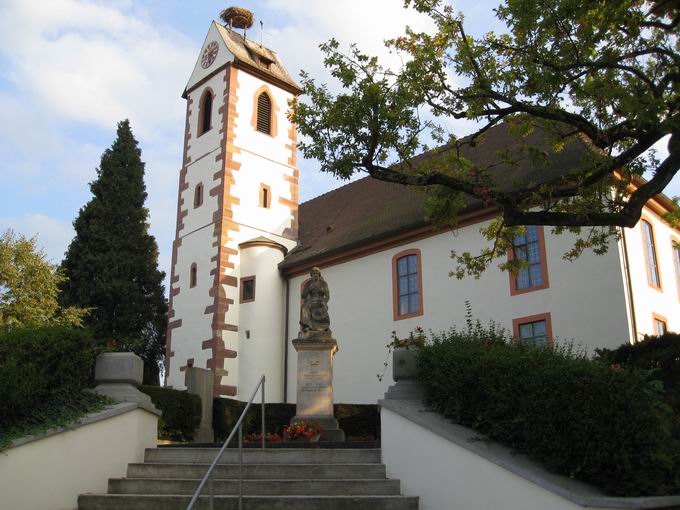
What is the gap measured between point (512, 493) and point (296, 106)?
286 inches

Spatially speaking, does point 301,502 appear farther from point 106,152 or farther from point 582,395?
point 106,152

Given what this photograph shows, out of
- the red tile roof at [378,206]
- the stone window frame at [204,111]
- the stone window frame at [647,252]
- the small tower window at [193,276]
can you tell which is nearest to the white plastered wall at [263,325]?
the red tile roof at [378,206]

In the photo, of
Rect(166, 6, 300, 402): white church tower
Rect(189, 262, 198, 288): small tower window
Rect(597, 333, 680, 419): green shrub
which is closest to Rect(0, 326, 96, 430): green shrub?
Rect(597, 333, 680, 419): green shrub

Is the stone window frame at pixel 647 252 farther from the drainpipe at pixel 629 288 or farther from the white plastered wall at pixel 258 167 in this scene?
the white plastered wall at pixel 258 167

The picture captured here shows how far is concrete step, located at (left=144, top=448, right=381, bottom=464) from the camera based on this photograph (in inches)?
356

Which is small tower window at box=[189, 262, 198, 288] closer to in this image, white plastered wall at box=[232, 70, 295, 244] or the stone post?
white plastered wall at box=[232, 70, 295, 244]

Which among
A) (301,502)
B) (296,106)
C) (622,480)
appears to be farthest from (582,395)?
(296,106)

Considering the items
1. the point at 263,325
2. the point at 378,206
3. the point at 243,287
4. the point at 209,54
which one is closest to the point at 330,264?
the point at 378,206

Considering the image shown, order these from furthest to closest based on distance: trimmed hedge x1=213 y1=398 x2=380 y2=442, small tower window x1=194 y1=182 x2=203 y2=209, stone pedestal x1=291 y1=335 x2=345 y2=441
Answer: small tower window x1=194 y1=182 x2=203 y2=209 < trimmed hedge x1=213 y1=398 x2=380 y2=442 < stone pedestal x1=291 y1=335 x2=345 y2=441

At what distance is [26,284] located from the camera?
24.1 metres

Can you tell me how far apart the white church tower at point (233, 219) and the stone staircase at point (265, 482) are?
615 inches

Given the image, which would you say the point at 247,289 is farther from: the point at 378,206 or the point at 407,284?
the point at 407,284

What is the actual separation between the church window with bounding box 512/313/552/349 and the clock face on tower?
18.7 meters

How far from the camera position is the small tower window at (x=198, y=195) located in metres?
28.5
